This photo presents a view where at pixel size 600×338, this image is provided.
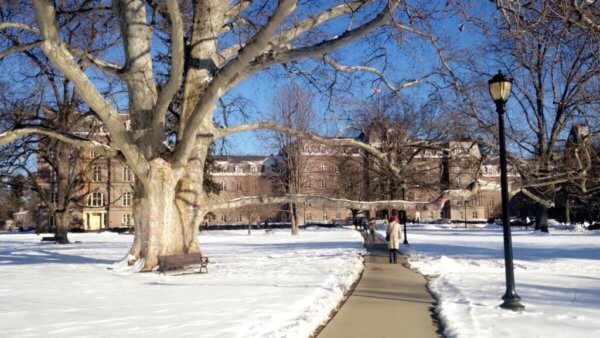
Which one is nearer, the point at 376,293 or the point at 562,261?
the point at 376,293

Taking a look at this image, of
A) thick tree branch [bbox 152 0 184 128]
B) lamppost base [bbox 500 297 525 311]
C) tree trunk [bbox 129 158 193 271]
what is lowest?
lamppost base [bbox 500 297 525 311]

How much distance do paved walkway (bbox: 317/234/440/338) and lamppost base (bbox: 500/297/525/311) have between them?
1.18 meters

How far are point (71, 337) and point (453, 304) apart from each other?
19.6ft

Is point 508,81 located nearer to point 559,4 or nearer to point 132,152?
point 559,4

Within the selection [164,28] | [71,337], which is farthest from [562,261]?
[71,337]

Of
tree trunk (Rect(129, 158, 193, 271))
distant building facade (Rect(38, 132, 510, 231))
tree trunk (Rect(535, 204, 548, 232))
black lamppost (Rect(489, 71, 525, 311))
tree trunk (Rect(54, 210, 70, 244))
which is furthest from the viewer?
tree trunk (Rect(535, 204, 548, 232))

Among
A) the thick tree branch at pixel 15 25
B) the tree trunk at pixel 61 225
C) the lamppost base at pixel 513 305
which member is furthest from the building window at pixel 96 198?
the lamppost base at pixel 513 305

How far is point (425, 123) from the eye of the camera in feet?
81.1

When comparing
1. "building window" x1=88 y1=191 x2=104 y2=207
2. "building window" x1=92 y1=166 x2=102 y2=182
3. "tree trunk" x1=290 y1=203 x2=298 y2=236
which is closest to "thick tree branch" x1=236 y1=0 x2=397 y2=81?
"building window" x1=92 y1=166 x2=102 y2=182

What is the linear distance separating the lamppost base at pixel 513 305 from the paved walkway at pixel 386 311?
1.18m

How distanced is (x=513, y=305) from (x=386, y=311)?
197cm

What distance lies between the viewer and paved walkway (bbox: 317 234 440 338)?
25.0 ft

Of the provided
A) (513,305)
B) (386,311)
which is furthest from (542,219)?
(386,311)

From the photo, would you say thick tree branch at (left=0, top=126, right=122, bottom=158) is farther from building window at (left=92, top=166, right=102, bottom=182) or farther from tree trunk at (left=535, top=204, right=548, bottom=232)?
tree trunk at (left=535, top=204, right=548, bottom=232)
